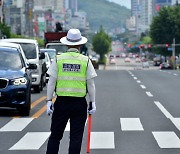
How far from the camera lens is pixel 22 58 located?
17.6 m

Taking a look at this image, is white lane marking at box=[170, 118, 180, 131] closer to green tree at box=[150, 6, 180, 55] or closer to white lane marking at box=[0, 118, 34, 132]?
white lane marking at box=[0, 118, 34, 132]

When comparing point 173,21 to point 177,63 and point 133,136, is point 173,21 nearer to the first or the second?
point 177,63

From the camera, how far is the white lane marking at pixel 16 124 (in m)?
14.1

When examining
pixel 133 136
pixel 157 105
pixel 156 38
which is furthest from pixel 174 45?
pixel 133 136

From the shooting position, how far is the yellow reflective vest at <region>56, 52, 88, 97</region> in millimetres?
8125

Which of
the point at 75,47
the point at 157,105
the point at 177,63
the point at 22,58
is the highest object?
the point at 75,47

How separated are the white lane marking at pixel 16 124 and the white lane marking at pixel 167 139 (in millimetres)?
2875

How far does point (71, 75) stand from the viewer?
26.7ft

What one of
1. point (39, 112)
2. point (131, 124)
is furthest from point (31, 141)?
point (39, 112)

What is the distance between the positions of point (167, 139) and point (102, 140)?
1125mm

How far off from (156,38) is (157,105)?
99.7m

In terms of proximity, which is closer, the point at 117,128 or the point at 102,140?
the point at 102,140

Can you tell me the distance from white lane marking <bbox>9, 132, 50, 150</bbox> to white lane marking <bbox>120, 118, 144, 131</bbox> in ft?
5.76

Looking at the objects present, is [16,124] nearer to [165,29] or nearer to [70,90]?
[70,90]
